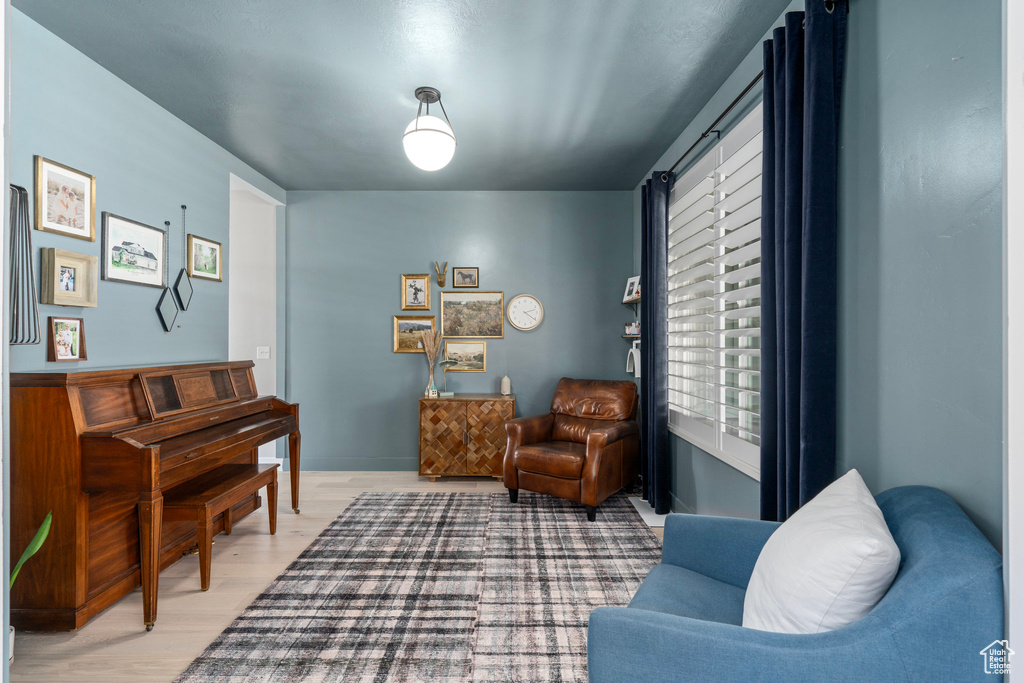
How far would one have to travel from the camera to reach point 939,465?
4.30ft

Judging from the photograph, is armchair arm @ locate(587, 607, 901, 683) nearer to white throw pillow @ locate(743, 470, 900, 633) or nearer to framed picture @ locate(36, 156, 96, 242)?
white throw pillow @ locate(743, 470, 900, 633)

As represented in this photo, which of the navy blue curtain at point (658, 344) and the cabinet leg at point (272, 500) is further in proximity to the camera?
the navy blue curtain at point (658, 344)

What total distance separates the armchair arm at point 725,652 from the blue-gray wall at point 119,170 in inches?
103

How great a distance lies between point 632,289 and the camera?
4.34m

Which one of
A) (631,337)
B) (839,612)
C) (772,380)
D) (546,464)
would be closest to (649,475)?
(546,464)

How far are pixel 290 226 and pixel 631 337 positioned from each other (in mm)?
3413

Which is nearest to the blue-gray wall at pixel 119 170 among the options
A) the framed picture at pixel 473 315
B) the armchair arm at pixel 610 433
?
the framed picture at pixel 473 315

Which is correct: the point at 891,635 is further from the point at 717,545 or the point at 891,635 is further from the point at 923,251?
the point at 923,251

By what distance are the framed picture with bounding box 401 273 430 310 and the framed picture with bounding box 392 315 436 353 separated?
0.10m

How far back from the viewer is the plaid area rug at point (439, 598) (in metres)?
1.82

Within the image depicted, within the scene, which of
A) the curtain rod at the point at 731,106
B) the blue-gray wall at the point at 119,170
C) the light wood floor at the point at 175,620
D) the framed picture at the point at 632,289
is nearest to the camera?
the curtain rod at the point at 731,106

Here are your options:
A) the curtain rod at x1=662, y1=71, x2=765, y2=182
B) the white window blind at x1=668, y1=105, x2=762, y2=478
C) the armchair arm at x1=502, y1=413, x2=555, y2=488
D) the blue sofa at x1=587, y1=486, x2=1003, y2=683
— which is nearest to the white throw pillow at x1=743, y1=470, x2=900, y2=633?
the blue sofa at x1=587, y1=486, x2=1003, y2=683

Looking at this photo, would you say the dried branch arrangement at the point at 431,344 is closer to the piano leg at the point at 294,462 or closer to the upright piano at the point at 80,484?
the piano leg at the point at 294,462

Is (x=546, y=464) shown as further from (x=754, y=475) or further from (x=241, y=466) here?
(x=241, y=466)
